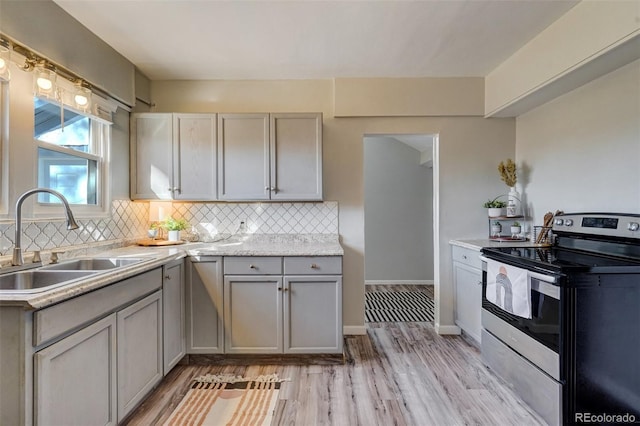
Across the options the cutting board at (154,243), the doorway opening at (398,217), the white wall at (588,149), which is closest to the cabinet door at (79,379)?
the cutting board at (154,243)

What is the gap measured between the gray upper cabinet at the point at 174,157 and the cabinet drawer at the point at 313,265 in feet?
3.14

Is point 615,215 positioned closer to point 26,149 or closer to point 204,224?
point 204,224

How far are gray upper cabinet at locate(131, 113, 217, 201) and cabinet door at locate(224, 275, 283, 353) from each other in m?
0.87

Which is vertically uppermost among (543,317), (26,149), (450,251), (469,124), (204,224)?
(469,124)

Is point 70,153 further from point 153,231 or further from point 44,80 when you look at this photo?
point 153,231

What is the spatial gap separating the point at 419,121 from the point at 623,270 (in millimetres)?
2008

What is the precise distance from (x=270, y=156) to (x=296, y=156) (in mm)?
231

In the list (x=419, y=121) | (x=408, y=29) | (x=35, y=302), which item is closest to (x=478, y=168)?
(x=419, y=121)

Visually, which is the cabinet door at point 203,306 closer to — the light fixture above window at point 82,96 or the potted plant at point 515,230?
the light fixture above window at point 82,96

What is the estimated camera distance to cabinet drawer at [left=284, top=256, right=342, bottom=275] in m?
2.39

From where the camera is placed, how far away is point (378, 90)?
2996mm

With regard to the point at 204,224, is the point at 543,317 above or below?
below

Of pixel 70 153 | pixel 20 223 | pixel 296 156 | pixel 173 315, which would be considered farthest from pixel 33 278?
pixel 296 156

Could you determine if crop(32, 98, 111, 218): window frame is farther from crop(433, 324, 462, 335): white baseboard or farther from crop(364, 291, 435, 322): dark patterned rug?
crop(433, 324, 462, 335): white baseboard
